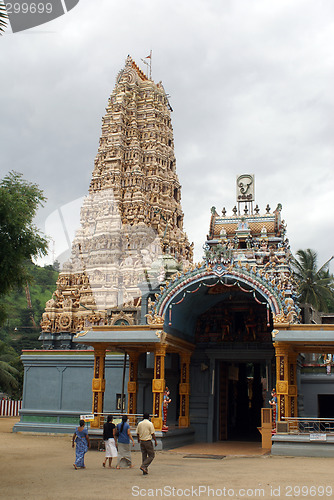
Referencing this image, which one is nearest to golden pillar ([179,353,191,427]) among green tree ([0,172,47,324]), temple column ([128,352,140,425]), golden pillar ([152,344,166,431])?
temple column ([128,352,140,425])

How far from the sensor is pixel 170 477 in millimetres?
11703

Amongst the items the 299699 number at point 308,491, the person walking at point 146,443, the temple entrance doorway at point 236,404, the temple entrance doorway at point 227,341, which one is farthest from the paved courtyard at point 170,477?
the temple entrance doorway at point 236,404

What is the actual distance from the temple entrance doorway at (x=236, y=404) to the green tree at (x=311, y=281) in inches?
408

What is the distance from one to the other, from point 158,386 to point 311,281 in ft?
84.0

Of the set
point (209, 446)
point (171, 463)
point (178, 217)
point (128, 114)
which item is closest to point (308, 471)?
point (171, 463)

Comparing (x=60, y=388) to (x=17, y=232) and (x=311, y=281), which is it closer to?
(x=17, y=232)

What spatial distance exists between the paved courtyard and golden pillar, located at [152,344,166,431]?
1052 millimetres

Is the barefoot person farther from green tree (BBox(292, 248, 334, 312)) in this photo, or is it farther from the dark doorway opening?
green tree (BBox(292, 248, 334, 312))

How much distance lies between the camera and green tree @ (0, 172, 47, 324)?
1133cm

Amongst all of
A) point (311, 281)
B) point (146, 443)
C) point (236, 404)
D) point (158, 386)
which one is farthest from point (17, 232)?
point (311, 281)

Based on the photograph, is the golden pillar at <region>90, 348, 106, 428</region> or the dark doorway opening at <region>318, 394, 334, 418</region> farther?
the dark doorway opening at <region>318, 394, 334, 418</region>

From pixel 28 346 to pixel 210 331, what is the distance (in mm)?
48958

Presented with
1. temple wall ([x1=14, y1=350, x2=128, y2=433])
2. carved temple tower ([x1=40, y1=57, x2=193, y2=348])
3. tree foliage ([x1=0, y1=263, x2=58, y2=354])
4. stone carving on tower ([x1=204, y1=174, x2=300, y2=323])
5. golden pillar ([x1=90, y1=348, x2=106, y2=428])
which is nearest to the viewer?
golden pillar ([x1=90, y1=348, x2=106, y2=428])

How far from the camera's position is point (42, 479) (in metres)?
11.4
